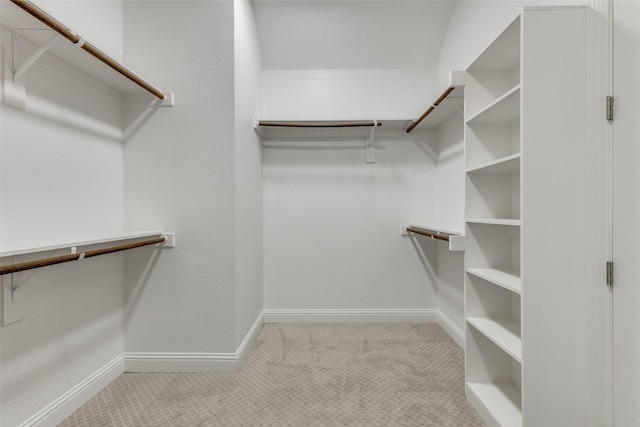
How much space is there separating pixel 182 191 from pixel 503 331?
6.13ft

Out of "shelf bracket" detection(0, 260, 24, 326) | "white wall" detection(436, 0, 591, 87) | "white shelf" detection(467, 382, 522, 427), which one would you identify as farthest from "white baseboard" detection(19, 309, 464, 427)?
"white wall" detection(436, 0, 591, 87)

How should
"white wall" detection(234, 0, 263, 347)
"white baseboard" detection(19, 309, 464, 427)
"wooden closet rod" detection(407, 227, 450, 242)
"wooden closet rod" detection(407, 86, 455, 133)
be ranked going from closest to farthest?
1. "white baseboard" detection(19, 309, 464, 427)
2. "wooden closet rod" detection(407, 86, 455, 133)
3. "wooden closet rod" detection(407, 227, 450, 242)
4. "white wall" detection(234, 0, 263, 347)

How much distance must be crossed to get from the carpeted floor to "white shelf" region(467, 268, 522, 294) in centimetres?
67

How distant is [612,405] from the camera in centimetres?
114

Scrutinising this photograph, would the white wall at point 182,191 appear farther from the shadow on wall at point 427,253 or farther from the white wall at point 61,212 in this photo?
the shadow on wall at point 427,253

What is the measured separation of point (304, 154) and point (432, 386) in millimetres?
1983

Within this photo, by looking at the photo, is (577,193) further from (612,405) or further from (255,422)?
(255,422)

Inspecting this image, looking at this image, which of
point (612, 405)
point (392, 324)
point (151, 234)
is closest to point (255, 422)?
point (151, 234)

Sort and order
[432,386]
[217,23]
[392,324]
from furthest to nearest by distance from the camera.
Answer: [392,324]
[217,23]
[432,386]

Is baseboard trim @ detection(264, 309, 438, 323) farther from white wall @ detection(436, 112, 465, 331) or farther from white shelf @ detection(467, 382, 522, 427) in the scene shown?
white shelf @ detection(467, 382, 522, 427)

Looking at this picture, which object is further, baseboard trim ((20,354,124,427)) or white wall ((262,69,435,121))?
white wall ((262,69,435,121))

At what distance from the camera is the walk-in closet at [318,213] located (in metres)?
1.20

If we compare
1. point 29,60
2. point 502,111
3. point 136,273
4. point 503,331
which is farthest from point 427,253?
point 29,60

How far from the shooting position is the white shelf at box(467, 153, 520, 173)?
1.29 m
